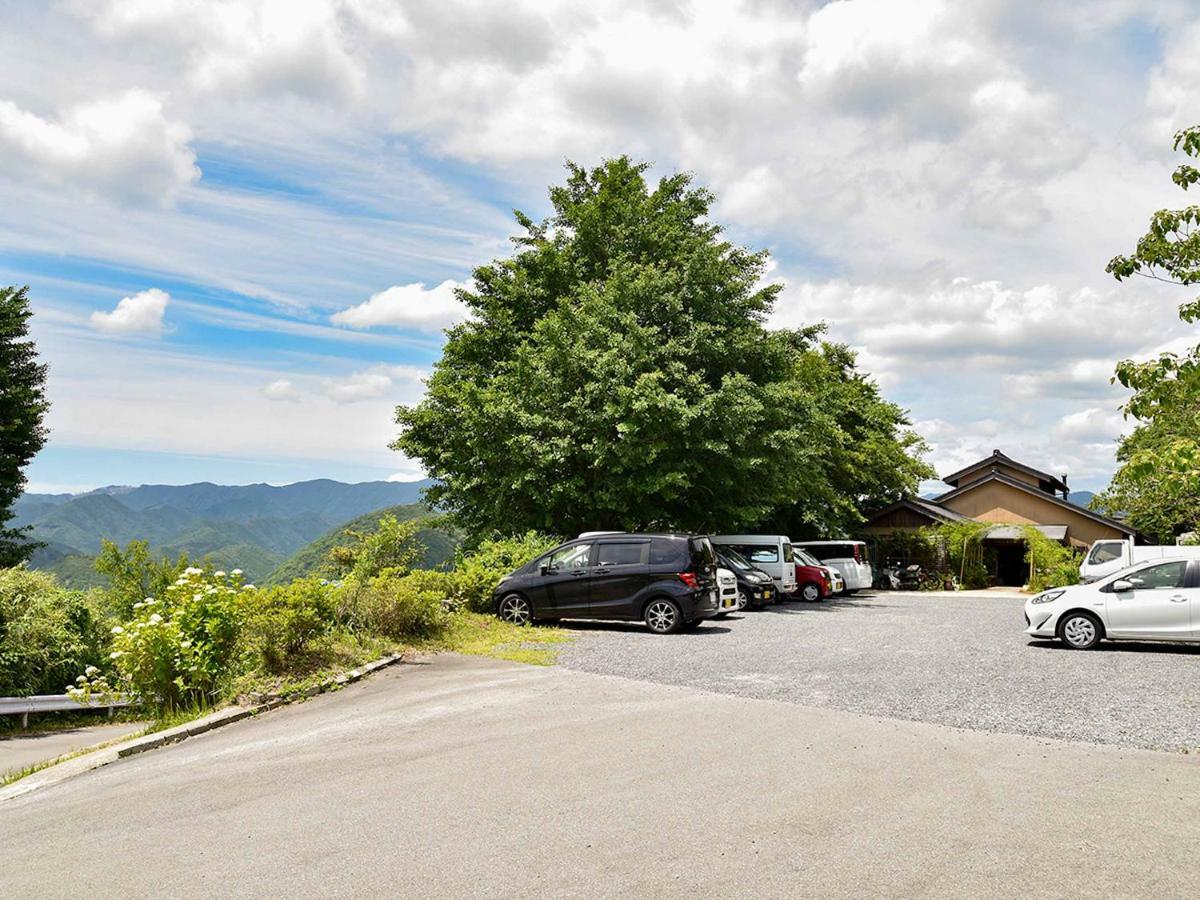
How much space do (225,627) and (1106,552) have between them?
90.2 feet

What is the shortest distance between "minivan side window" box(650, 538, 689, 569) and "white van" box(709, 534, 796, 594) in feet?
31.3

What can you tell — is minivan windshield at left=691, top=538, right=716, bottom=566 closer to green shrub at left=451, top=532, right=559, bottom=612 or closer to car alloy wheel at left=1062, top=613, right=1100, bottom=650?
green shrub at left=451, top=532, right=559, bottom=612

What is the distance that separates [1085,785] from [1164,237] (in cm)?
481

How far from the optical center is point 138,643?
9.34 meters

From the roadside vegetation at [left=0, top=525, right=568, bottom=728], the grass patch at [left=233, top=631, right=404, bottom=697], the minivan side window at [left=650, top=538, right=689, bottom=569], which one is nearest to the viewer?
the roadside vegetation at [left=0, top=525, right=568, bottom=728]

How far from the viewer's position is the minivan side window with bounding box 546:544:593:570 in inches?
624

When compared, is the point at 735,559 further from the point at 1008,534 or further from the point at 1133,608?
the point at 1008,534

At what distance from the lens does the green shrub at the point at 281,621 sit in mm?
10180

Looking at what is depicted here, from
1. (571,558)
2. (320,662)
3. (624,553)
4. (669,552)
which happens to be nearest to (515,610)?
(571,558)

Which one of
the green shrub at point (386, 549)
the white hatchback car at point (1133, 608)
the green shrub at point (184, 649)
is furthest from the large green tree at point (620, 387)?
the green shrub at point (184, 649)

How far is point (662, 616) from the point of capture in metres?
15.2

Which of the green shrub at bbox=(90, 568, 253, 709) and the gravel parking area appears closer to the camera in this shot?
the gravel parking area

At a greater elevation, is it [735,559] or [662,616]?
[735,559]

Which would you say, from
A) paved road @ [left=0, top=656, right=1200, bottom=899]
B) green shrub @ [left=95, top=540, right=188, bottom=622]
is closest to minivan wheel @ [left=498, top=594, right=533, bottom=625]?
green shrub @ [left=95, top=540, right=188, bottom=622]
